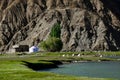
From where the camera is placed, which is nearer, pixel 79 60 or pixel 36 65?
pixel 36 65

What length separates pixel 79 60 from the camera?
5157 inches

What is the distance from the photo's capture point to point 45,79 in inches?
1633

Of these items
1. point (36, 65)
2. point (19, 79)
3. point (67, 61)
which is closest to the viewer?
point (19, 79)

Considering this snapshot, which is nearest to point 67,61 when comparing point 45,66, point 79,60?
point 79,60

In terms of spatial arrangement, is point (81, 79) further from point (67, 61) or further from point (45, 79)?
point (67, 61)

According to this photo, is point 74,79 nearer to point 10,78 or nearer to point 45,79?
point 45,79

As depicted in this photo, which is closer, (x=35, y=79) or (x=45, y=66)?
(x=35, y=79)

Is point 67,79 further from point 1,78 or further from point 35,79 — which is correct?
point 1,78

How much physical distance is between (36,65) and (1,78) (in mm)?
46573

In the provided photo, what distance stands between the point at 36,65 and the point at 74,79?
155ft

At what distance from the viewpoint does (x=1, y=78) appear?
137ft

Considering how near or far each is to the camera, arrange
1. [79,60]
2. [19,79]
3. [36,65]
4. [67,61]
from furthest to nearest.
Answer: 1. [79,60]
2. [67,61]
3. [36,65]
4. [19,79]

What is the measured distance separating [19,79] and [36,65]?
47.3 meters

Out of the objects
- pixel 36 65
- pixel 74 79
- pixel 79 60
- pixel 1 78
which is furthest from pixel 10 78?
pixel 79 60
